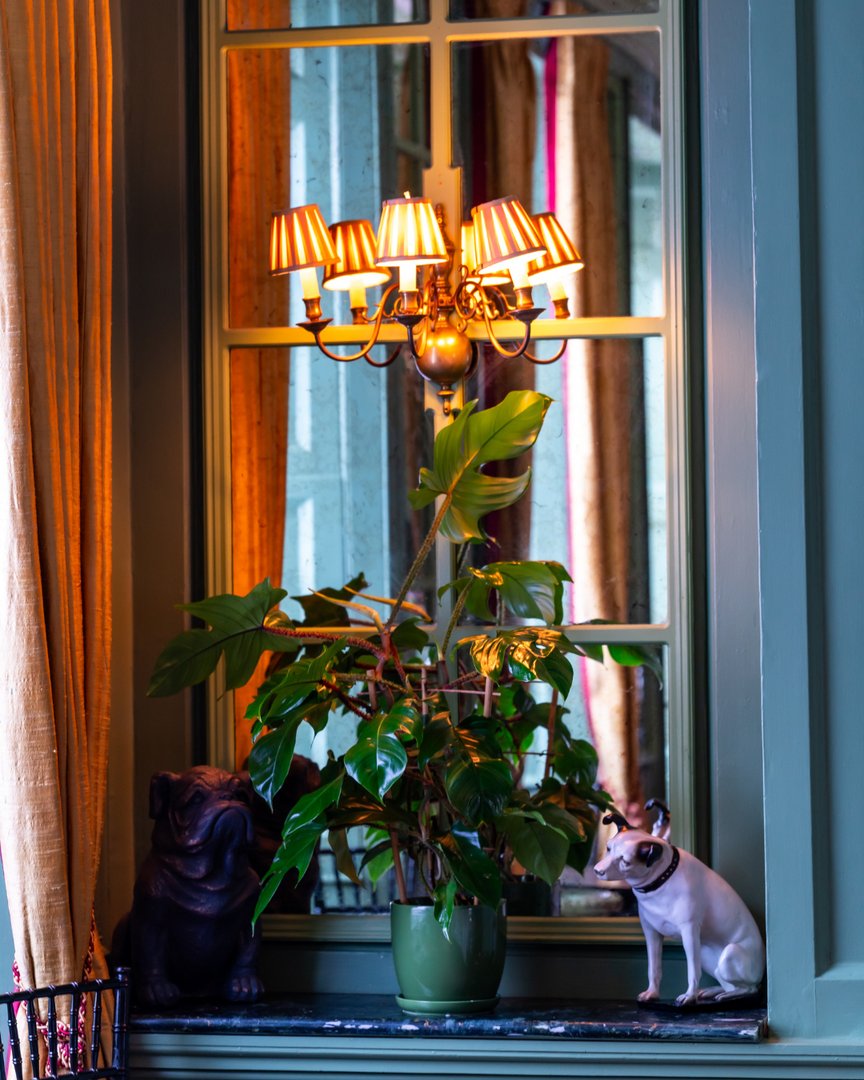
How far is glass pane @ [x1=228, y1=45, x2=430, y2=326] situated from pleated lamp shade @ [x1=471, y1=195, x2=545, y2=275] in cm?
32

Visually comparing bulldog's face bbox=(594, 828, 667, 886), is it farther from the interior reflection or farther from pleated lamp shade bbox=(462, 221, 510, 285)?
pleated lamp shade bbox=(462, 221, 510, 285)

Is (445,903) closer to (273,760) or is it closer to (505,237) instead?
(273,760)

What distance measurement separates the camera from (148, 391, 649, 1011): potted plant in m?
2.32

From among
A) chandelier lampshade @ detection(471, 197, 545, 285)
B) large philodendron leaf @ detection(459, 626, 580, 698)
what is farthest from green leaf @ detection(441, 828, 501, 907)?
chandelier lampshade @ detection(471, 197, 545, 285)

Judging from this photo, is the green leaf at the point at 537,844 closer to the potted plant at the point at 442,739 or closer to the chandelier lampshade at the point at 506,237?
the potted plant at the point at 442,739

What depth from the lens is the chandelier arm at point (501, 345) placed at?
2.67 meters

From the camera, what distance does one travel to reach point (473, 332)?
283 centimetres

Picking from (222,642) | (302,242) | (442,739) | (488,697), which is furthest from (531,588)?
(302,242)

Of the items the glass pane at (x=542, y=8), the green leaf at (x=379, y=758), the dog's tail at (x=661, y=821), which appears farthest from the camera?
the glass pane at (x=542, y=8)

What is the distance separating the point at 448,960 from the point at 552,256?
3.98ft

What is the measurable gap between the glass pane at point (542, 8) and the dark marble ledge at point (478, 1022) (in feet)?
5.96

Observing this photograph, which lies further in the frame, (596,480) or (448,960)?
(596,480)

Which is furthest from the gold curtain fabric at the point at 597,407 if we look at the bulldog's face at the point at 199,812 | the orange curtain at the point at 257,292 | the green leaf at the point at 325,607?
the bulldog's face at the point at 199,812

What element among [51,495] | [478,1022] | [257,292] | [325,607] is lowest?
[478,1022]
